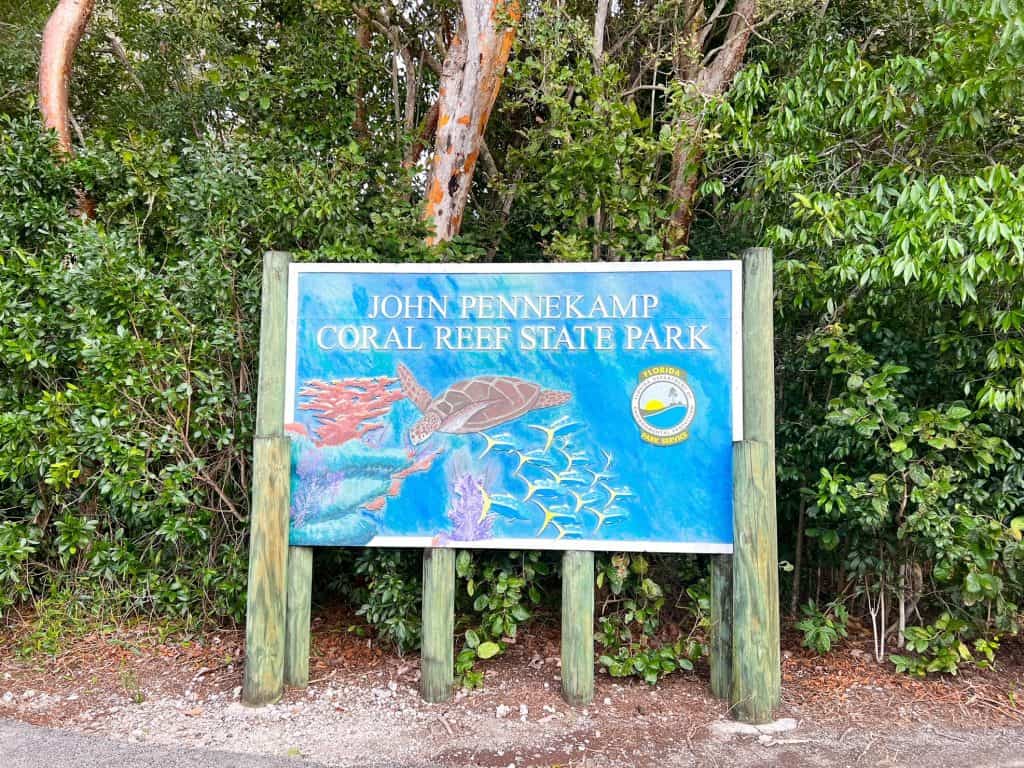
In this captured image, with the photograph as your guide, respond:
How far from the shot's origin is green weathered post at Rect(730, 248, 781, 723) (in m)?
3.54

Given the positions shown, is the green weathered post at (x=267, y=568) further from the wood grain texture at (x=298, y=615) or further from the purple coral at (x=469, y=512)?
the purple coral at (x=469, y=512)

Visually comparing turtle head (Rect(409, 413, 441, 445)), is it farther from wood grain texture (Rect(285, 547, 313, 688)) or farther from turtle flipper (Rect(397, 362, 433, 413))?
wood grain texture (Rect(285, 547, 313, 688))

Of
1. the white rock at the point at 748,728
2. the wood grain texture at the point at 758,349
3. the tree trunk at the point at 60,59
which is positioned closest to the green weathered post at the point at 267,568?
the white rock at the point at 748,728

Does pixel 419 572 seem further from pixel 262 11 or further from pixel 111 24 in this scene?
pixel 111 24

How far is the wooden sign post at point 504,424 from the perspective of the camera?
3.68 meters

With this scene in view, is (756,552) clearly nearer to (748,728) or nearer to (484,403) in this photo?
(748,728)

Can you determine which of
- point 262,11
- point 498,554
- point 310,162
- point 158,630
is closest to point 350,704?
point 498,554

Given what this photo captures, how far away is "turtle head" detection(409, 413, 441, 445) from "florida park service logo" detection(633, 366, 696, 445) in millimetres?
1051

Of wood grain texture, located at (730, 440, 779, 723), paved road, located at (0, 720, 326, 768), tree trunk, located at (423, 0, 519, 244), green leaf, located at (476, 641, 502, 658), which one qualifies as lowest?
paved road, located at (0, 720, 326, 768)

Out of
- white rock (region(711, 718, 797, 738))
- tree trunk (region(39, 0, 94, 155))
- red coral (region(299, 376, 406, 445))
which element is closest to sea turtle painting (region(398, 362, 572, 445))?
red coral (region(299, 376, 406, 445))

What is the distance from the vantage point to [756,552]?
3.55 m

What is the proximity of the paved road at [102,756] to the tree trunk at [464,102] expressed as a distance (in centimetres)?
330

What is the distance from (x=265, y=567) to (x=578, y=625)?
165 centimetres

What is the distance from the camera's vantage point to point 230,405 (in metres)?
4.52
